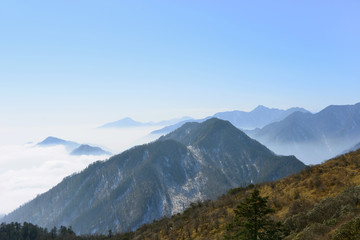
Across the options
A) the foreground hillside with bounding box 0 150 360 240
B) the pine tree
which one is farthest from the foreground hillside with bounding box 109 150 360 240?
the pine tree

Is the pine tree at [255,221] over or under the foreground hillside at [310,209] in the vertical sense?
over

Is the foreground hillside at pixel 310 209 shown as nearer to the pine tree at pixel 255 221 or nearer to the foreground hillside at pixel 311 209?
the foreground hillside at pixel 311 209

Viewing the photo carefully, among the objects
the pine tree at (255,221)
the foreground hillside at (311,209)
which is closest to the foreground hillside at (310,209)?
the foreground hillside at (311,209)

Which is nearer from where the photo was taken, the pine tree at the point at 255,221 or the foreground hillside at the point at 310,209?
the pine tree at the point at 255,221

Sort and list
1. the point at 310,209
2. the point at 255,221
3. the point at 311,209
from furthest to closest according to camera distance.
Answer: the point at 310,209 → the point at 311,209 → the point at 255,221

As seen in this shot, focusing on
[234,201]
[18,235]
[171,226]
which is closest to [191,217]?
[171,226]

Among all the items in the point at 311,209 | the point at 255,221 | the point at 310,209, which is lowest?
the point at 310,209

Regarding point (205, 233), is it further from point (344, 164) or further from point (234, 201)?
point (344, 164)

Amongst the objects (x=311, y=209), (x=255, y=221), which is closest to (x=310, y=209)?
(x=311, y=209)

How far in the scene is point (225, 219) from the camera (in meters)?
35.2

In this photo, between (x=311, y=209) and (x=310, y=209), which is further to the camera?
(x=310, y=209)

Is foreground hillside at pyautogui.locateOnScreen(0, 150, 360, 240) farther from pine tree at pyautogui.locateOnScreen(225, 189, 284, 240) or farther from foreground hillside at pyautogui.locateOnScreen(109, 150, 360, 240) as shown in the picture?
pine tree at pyautogui.locateOnScreen(225, 189, 284, 240)

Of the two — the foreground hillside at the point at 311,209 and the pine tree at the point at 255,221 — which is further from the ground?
the pine tree at the point at 255,221

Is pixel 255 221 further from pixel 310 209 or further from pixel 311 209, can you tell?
pixel 310 209
